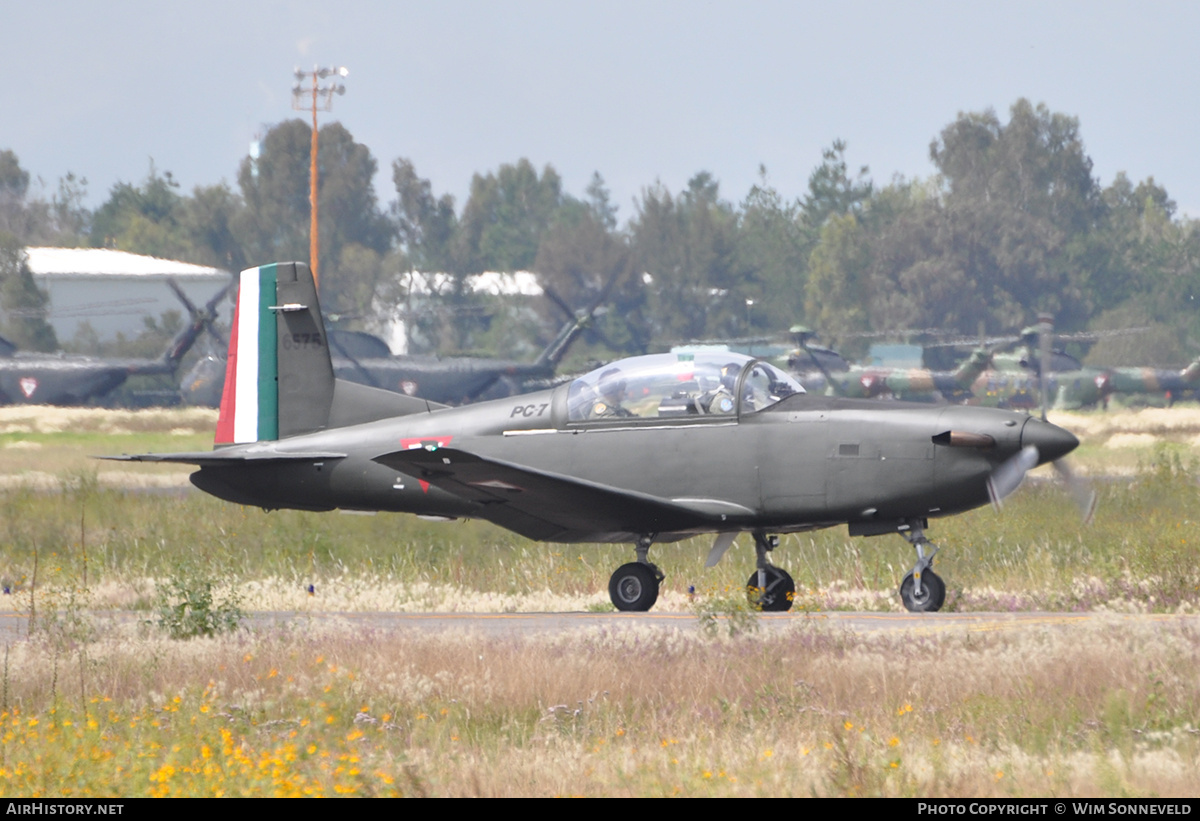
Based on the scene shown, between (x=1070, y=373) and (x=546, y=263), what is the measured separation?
22.4 metres

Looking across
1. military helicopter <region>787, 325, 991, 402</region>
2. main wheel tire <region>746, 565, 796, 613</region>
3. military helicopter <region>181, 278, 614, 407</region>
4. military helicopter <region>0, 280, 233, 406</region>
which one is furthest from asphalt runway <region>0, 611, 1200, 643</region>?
military helicopter <region>0, 280, 233, 406</region>

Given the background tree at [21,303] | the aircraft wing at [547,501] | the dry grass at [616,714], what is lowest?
the dry grass at [616,714]

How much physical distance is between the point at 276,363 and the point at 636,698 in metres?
8.37

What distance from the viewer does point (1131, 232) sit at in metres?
89.5

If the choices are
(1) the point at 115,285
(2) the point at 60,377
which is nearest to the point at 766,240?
(1) the point at 115,285

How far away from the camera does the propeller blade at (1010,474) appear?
38.5ft

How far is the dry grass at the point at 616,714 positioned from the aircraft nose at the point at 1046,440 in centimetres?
223

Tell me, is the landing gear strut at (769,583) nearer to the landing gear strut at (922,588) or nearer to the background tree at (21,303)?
the landing gear strut at (922,588)

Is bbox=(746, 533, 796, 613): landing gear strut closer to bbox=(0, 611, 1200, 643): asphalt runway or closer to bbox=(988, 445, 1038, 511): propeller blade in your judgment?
bbox=(0, 611, 1200, 643): asphalt runway

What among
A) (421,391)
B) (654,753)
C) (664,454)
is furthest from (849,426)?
(421,391)

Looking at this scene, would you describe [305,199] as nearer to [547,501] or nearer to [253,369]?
[253,369]

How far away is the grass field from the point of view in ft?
21.2

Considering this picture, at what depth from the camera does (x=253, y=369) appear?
619 inches

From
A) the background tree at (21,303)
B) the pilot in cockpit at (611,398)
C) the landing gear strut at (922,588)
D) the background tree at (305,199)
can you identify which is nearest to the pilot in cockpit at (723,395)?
the pilot in cockpit at (611,398)
